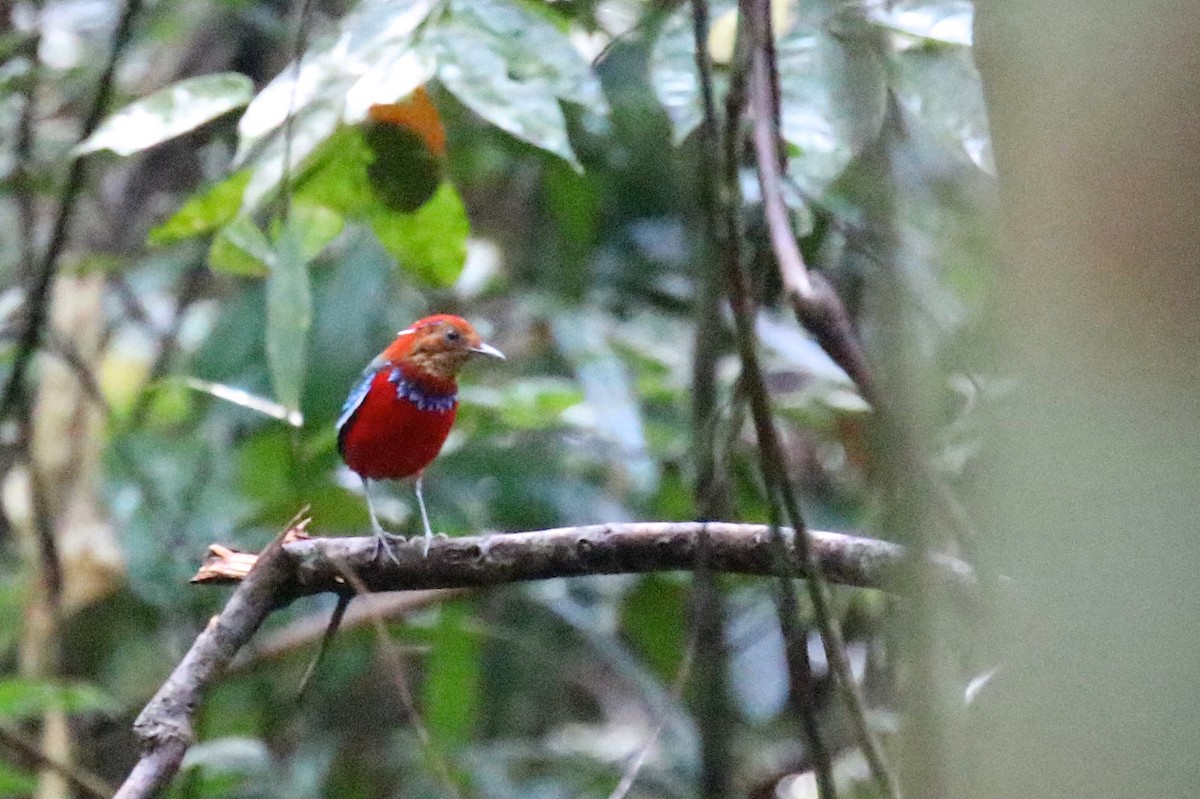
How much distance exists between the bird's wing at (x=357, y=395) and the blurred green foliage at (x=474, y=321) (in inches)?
4.1

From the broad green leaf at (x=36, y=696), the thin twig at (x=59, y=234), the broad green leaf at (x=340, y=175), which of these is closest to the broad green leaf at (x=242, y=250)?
the broad green leaf at (x=340, y=175)

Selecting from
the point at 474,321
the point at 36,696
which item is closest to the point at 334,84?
the point at 36,696

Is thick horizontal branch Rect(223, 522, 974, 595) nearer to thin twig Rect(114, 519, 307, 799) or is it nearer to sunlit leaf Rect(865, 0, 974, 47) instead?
thin twig Rect(114, 519, 307, 799)

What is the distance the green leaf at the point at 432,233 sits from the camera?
8.16 ft

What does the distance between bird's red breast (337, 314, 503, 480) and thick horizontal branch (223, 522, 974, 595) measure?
96cm

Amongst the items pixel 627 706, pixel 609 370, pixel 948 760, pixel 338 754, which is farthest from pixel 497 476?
pixel 948 760

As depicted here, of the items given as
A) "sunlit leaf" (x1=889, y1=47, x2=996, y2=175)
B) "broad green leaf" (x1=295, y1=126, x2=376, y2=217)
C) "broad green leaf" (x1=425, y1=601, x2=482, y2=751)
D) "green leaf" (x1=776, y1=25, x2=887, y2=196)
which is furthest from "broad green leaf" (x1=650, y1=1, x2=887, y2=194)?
"broad green leaf" (x1=425, y1=601, x2=482, y2=751)

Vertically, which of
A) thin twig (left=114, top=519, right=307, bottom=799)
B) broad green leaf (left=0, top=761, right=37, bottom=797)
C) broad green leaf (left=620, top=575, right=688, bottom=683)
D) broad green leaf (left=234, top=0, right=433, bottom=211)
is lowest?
broad green leaf (left=620, top=575, right=688, bottom=683)

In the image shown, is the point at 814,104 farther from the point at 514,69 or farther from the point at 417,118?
the point at 417,118

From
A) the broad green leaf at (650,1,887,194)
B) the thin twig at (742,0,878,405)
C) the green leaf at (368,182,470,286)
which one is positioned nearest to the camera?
the thin twig at (742,0,878,405)

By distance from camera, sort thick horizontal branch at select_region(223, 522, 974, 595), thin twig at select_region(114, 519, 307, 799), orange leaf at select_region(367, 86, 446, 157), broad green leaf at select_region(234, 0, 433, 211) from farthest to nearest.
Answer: orange leaf at select_region(367, 86, 446, 157) → broad green leaf at select_region(234, 0, 433, 211) → thick horizontal branch at select_region(223, 522, 974, 595) → thin twig at select_region(114, 519, 307, 799)

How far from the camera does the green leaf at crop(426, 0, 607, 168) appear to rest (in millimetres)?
2119

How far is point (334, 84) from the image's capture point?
226 cm

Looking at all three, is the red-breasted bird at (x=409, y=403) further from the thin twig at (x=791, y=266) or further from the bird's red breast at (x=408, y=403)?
the thin twig at (x=791, y=266)
